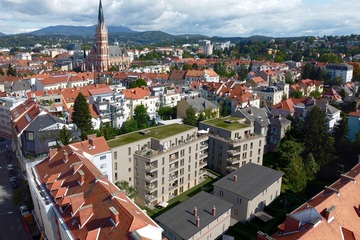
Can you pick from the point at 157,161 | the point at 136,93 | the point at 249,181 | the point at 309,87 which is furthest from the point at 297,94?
the point at 157,161

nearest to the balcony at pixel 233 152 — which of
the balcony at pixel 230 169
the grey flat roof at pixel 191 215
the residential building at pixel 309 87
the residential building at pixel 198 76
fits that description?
the balcony at pixel 230 169

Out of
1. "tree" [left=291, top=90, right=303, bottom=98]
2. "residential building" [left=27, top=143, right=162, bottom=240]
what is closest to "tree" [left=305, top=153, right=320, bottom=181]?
"residential building" [left=27, top=143, right=162, bottom=240]

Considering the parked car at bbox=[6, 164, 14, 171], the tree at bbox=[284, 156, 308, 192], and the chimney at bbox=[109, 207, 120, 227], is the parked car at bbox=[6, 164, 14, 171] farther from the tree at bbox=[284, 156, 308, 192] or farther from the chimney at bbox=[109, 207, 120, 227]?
the tree at bbox=[284, 156, 308, 192]

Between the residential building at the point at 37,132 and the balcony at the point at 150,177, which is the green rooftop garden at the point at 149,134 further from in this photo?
the residential building at the point at 37,132

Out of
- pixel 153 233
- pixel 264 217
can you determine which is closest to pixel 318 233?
pixel 153 233

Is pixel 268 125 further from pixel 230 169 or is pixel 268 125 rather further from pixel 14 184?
Result: pixel 14 184
